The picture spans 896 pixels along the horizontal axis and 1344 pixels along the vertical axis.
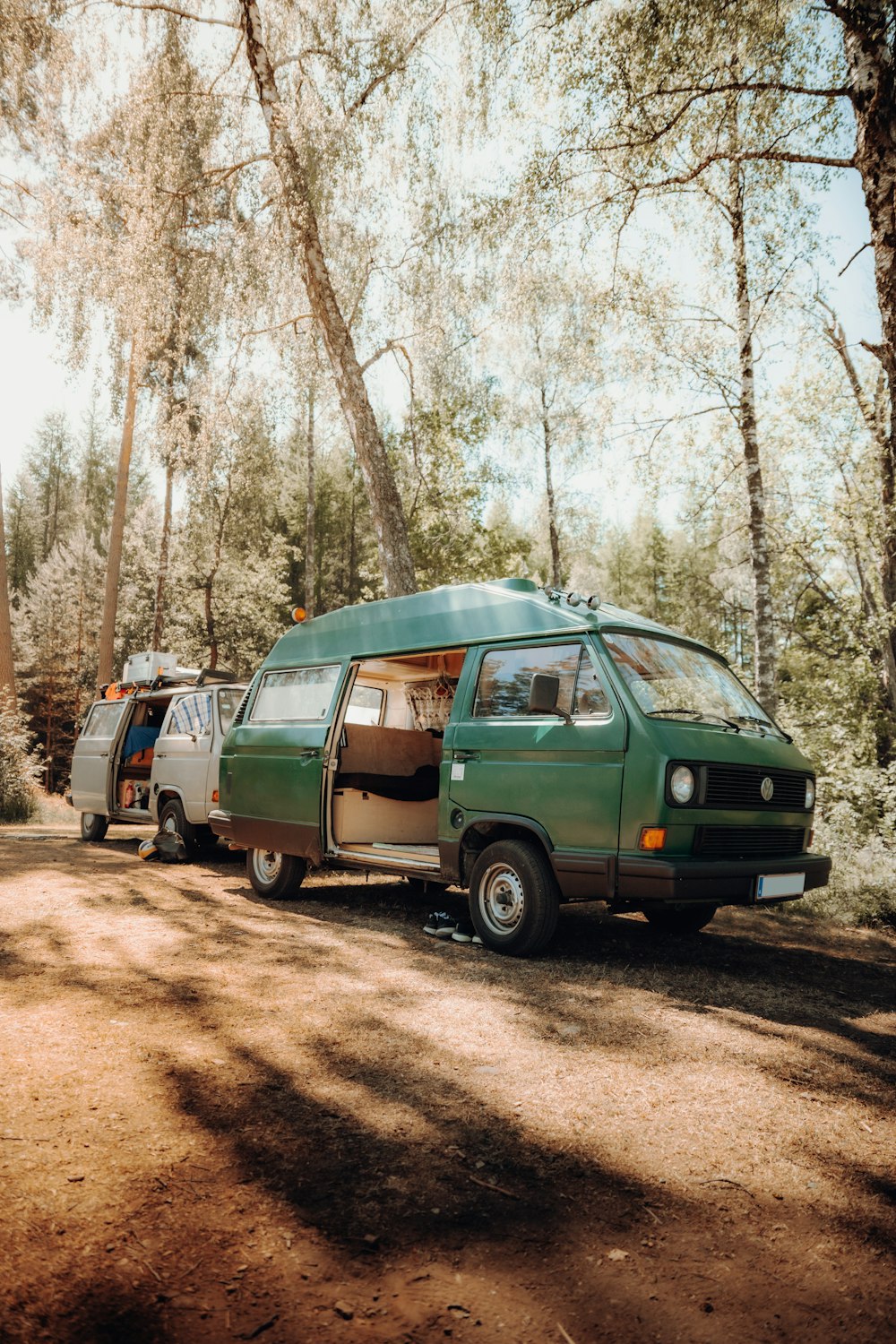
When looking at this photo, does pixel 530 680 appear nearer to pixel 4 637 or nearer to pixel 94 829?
pixel 94 829

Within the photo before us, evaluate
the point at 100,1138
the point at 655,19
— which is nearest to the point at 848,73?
the point at 655,19

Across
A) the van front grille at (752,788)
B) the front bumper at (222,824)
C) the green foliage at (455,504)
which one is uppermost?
the green foliage at (455,504)

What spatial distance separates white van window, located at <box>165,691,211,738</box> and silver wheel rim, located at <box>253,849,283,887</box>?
2.41 m

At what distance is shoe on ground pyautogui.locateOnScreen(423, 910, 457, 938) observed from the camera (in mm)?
6484

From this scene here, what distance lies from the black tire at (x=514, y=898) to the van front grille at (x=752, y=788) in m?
1.18

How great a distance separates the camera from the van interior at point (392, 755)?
7746 millimetres

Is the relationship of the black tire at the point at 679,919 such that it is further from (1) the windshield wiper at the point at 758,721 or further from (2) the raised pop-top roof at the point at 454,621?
(2) the raised pop-top roof at the point at 454,621

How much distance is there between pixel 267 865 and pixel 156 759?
374 centimetres

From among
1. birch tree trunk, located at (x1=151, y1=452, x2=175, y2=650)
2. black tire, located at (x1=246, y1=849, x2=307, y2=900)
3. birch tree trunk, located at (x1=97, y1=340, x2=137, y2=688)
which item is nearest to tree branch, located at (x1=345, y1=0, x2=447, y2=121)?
black tire, located at (x1=246, y1=849, x2=307, y2=900)

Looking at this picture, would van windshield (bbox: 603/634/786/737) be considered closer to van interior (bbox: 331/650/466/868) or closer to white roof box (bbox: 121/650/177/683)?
van interior (bbox: 331/650/466/868)

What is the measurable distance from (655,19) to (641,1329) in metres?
11.0

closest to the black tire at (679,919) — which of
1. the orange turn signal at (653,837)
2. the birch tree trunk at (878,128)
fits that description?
the orange turn signal at (653,837)

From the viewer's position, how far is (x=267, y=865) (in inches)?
328

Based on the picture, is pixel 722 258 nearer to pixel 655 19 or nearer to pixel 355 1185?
pixel 655 19
